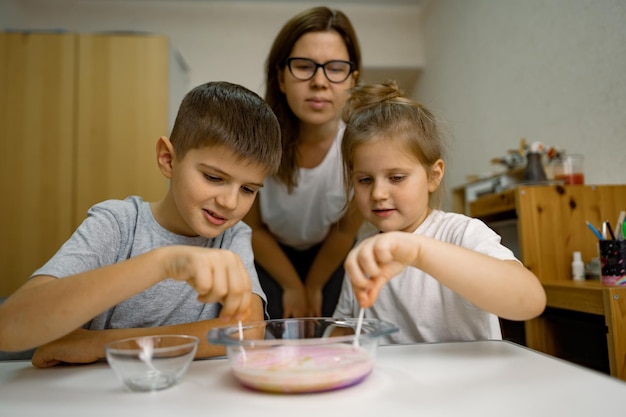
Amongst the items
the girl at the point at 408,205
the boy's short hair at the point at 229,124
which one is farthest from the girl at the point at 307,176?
the boy's short hair at the point at 229,124

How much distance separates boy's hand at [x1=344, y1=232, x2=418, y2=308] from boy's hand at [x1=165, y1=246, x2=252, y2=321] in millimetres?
143

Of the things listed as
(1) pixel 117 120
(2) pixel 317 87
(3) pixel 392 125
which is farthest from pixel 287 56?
(1) pixel 117 120

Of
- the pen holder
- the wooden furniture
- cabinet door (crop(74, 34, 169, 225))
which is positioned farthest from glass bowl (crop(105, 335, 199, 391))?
cabinet door (crop(74, 34, 169, 225))

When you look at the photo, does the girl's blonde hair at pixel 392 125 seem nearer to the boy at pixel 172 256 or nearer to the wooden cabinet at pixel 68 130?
the boy at pixel 172 256

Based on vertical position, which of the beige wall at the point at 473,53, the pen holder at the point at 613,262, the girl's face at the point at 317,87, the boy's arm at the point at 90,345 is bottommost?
the boy's arm at the point at 90,345

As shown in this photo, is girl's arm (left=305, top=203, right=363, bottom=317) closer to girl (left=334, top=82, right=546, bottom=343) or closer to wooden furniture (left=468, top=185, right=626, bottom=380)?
girl (left=334, top=82, right=546, bottom=343)

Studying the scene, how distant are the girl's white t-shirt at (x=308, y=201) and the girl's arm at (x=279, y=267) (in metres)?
0.04

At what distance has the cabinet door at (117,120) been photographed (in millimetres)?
3004

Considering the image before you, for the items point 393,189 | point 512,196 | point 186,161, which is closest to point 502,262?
point 393,189

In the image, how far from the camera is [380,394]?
0.47 meters

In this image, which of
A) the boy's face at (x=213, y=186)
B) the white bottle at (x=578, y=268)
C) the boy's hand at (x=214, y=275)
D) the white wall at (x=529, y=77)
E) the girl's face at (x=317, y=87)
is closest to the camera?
the boy's hand at (x=214, y=275)

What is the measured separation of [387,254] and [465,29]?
10.3ft

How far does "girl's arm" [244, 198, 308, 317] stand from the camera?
154 centimetres

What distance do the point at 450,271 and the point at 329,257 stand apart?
0.92 meters
